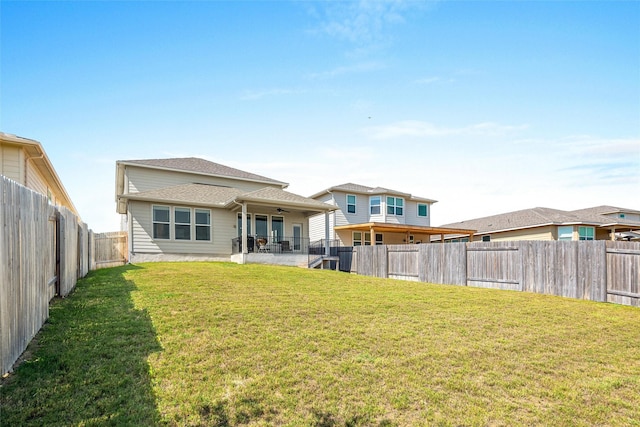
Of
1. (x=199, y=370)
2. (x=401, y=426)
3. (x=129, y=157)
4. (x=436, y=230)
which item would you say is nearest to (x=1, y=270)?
(x=199, y=370)

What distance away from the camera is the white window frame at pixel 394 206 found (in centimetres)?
2755

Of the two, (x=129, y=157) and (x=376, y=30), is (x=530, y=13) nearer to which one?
(x=376, y=30)

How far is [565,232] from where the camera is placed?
27484 millimetres

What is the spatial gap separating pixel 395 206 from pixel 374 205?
173 centimetres

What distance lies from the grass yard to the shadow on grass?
16 millimetres

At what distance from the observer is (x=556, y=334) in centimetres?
604

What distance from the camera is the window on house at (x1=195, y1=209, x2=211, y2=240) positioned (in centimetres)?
1830

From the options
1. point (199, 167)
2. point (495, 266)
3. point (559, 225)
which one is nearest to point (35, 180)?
point (199, 167)

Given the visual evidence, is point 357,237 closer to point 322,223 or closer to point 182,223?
point 322,223

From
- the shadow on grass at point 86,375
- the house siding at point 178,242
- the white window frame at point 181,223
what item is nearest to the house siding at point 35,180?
the house siding at point 178,242

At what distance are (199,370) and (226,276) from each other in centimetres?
729

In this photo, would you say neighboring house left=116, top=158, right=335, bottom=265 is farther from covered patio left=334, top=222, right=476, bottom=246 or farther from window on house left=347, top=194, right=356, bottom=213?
window on house left=347, top=194, right=356, bottom=213

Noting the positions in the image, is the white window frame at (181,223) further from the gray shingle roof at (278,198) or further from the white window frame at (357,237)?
the white window frame at (357,237)

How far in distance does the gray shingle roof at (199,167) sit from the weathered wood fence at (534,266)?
11.1m
